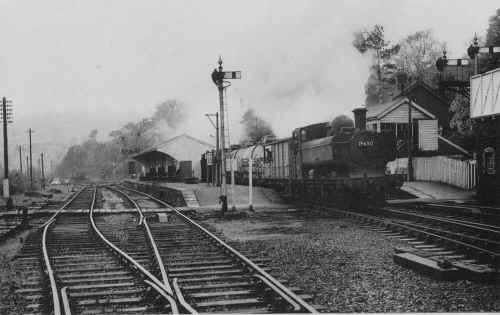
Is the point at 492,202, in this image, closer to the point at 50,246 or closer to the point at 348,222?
the point at 348,222

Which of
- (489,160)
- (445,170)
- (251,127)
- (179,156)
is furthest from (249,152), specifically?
(179,156)

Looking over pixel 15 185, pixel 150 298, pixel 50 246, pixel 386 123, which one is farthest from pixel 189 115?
pixel 150 298

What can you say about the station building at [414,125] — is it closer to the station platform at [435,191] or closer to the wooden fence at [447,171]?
the wooden fence at [447,171]

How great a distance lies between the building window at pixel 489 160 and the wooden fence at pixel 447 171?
118 inches

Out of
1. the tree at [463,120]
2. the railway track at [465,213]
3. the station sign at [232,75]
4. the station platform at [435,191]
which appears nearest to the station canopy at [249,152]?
the station platform at [435,191]

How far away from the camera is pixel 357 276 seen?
22.9 feet

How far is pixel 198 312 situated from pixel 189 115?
65228mm

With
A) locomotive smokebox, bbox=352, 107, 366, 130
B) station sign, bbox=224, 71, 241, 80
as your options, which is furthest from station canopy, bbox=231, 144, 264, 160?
station sign, bbox=224, 71, 241, 80

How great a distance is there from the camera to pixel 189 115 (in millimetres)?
69750

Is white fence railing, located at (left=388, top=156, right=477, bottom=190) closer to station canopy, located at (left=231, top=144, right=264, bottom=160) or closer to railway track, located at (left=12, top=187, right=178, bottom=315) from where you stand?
station canopy, located at (left=231, top=144, right=264, bottom=160)

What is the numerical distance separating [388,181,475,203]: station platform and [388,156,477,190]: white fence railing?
0.47m

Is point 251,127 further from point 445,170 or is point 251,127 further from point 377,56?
point 377,56

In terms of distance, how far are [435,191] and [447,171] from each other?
2997 mm

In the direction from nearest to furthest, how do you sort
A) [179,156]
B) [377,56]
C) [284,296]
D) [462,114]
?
[284,296], [377,56], [462,114], [179,156]
